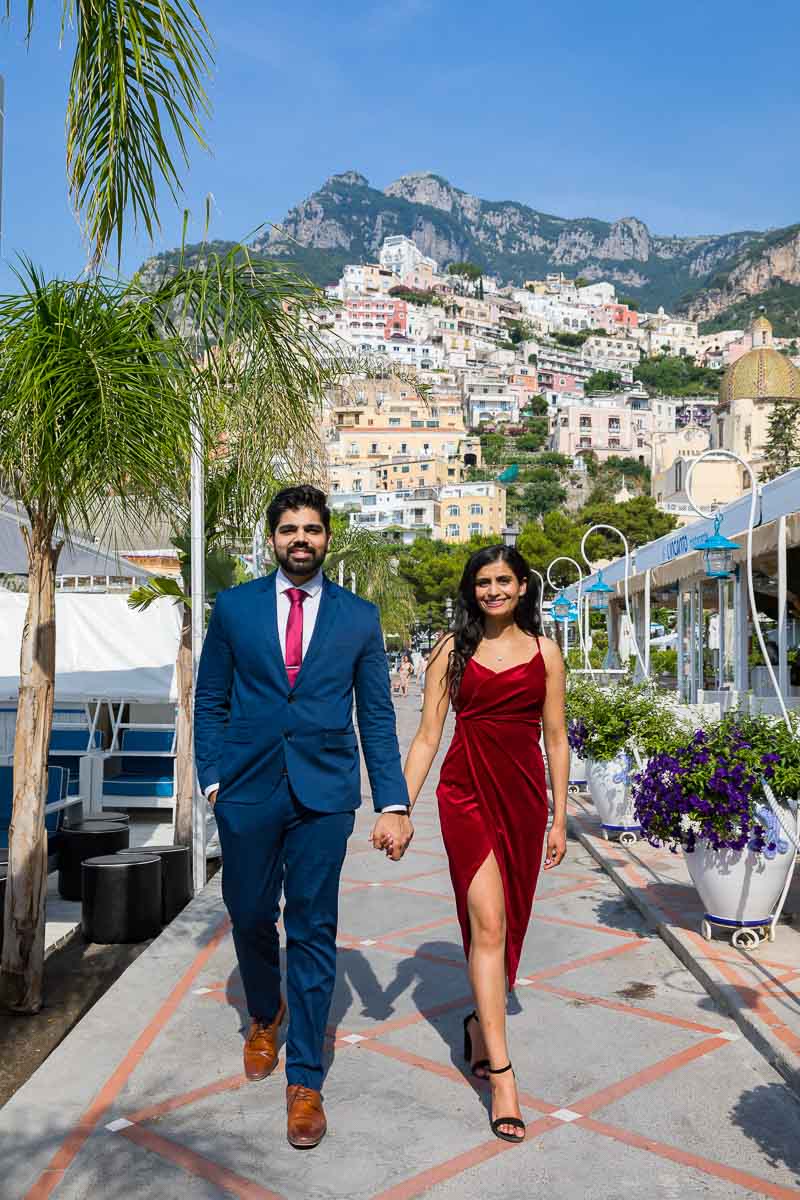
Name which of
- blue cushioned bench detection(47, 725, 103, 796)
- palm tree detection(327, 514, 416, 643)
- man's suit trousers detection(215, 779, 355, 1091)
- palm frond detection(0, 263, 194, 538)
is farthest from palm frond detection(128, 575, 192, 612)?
palm tree detection(327, 514, 416, 643)

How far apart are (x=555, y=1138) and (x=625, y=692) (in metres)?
6.00

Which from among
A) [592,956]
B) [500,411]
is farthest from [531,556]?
[500,411]

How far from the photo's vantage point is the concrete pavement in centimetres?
323

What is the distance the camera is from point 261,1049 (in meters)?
4.02

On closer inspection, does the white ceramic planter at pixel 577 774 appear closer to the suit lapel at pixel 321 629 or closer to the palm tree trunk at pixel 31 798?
the palm tree trunk at pixel 31 798

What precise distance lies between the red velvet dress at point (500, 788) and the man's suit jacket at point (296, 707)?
30 centimetres

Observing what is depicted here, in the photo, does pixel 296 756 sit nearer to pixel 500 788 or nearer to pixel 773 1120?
pixel 500 788

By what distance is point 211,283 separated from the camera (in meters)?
5.92

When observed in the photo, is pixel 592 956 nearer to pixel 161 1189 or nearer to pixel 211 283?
pixel 161 1189

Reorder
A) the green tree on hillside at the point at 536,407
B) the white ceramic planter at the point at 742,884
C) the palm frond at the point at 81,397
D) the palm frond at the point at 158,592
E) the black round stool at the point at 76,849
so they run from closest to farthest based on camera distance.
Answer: the palm frond at the point at 81,397 → the white ceramic planter at the point at 742,884 → the black round stool at the point at 76,849 → the palm frond at the point at 158,592 → the green tree on hillside at the point at 536,407

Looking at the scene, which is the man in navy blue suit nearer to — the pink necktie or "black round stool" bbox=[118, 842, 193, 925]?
the pink necktie

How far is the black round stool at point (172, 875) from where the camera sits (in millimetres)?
6984

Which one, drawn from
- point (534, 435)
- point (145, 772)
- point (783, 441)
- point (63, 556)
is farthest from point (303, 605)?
point (534, 435)

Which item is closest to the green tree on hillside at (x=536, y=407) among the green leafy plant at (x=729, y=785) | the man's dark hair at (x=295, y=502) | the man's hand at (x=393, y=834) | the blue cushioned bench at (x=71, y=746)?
the blue cushioned bench at (x=71, y=746)
